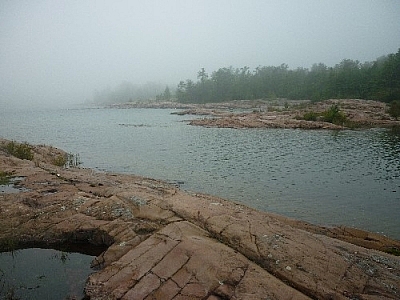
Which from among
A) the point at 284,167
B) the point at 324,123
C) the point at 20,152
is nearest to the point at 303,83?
the point at 324,123

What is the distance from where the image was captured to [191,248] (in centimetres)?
950

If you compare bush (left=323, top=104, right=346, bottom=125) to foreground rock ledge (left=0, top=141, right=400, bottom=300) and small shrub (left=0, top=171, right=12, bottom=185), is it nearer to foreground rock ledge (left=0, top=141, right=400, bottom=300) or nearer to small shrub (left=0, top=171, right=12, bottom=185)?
foreground rock ledge (left=0, top=141, right=400, bottom=300)

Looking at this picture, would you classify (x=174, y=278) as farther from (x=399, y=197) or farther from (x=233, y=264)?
(x=399, y=197)

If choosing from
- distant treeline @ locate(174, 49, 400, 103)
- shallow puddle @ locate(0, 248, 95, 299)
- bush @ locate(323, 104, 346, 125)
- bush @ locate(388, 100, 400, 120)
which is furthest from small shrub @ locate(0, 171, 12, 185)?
distant treeline @ locate(174, 49, 400, 103)

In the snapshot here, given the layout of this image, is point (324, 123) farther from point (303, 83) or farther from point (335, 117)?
point (303, 83)

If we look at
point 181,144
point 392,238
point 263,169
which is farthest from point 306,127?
point 392,238

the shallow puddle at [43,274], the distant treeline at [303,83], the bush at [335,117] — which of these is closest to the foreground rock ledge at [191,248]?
the shallow puddle at [43,274]

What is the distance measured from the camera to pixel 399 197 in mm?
22203

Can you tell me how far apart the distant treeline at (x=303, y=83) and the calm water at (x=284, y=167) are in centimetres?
5244

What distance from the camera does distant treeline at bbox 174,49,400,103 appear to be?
311ft

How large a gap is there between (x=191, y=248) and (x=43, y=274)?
5.94 metres

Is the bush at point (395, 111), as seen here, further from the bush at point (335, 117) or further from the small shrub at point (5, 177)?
the small shrub at point (5, 177)

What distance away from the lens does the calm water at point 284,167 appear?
20.3 metres

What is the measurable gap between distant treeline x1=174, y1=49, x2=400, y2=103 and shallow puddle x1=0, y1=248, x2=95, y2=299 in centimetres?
9850
